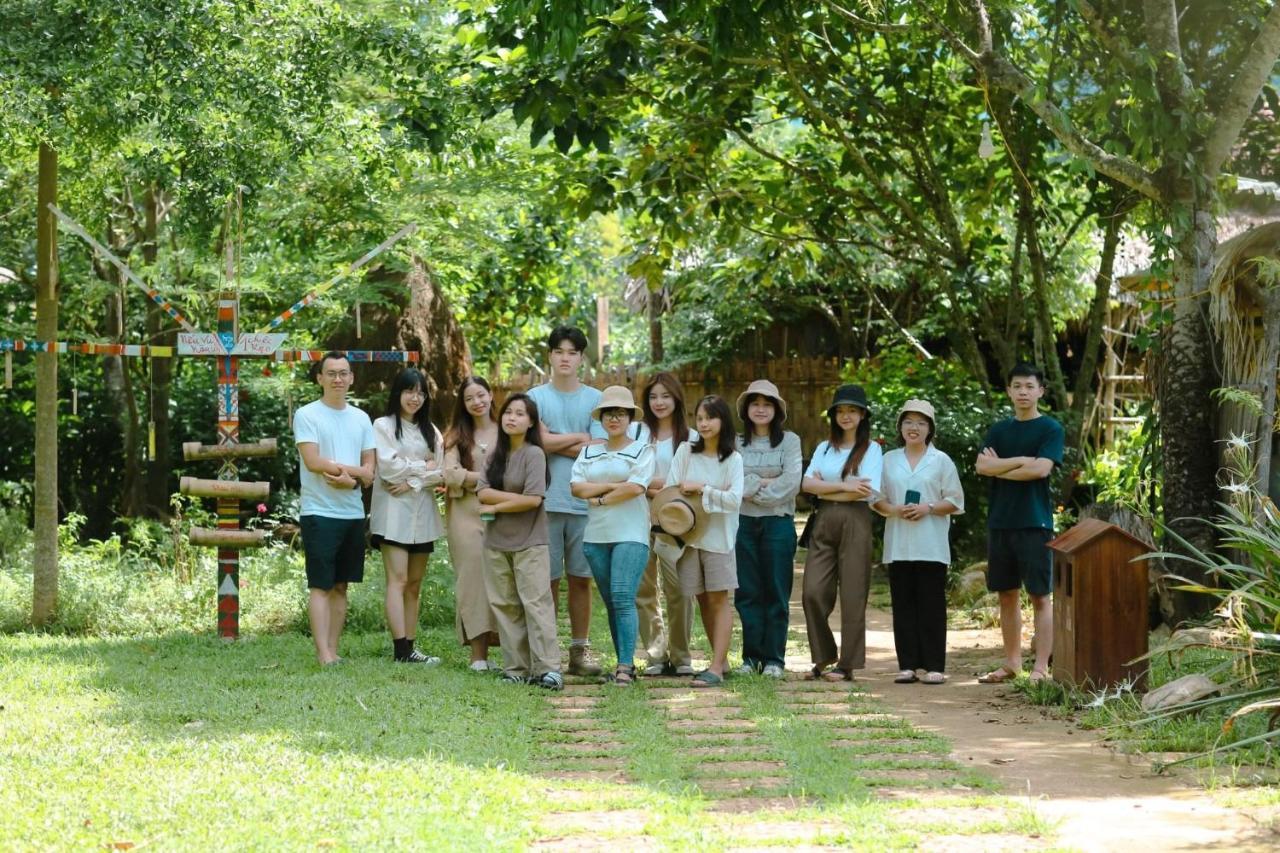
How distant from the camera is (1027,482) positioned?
8266mm

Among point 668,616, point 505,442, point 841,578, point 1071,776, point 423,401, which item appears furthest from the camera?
point 423,401

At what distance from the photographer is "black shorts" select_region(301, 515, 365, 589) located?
8359 millimetres

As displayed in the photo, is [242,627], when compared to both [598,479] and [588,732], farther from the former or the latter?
[588,732]

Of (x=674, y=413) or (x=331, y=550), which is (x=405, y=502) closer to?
(x=331, y=550)

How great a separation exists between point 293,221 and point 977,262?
603 centimetres

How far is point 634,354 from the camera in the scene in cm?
2742

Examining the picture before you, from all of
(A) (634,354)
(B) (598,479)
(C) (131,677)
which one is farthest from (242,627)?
(A) (634,354)

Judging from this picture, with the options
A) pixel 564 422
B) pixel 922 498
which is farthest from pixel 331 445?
pixel 922 498

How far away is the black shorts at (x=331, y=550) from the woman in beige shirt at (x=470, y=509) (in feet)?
1.78

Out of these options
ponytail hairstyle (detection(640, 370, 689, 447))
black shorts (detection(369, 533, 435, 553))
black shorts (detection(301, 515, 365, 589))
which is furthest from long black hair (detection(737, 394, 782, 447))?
black shorts (detection(301, 515, 365, 589))

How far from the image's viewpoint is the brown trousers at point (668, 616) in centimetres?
830

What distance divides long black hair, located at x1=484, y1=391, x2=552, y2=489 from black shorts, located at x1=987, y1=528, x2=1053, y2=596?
2601 millimetres

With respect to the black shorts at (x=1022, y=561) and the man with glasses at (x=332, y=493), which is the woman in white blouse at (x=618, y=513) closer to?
the man with glasses at (x=332, y=493)

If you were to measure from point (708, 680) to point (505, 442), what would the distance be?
5.59ft
